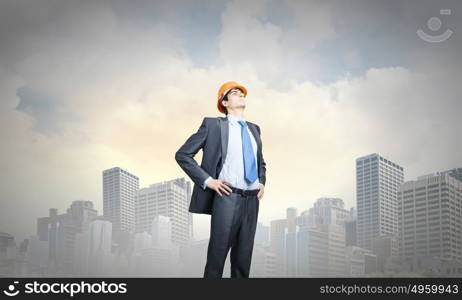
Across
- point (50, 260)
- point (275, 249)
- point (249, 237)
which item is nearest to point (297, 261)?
point (275, 249)

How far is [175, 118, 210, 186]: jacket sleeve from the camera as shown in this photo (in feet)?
12.5

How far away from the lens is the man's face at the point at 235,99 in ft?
13.2

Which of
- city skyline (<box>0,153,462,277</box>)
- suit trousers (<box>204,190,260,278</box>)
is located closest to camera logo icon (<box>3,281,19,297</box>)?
suit trousers (<box>204,190,260,278</box>)

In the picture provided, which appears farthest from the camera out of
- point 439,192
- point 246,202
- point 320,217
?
point 320,217

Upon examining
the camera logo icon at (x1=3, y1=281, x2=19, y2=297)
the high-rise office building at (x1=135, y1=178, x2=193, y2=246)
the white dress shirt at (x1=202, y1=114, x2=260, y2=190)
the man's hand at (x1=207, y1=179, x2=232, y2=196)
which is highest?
the high-rise office building at (x1=135, y1=178, x2=193, y2=246)

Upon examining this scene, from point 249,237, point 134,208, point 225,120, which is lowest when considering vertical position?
point 249,237

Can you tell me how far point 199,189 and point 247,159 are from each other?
0.38 meters

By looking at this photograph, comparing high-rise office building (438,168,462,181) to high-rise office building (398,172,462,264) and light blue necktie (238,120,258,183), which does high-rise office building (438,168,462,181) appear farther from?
light blue necktie (238,120,258,183)

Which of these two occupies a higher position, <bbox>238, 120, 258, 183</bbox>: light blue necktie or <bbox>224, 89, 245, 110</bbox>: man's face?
<bbox>224, 89, 245, 110</bbox>: man's face

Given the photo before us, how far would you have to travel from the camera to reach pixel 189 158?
12.8ft

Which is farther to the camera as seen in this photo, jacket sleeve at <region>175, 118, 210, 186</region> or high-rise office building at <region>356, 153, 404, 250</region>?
high-rise office building at <region>356, 153, 404, 250</region>

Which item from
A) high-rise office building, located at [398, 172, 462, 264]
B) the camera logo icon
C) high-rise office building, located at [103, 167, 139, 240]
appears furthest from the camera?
high-rise office building, located at [103, 167, 139, 240]

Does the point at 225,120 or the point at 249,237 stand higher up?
the point at 225,120

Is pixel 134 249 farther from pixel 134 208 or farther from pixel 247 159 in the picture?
pixel 247 159
